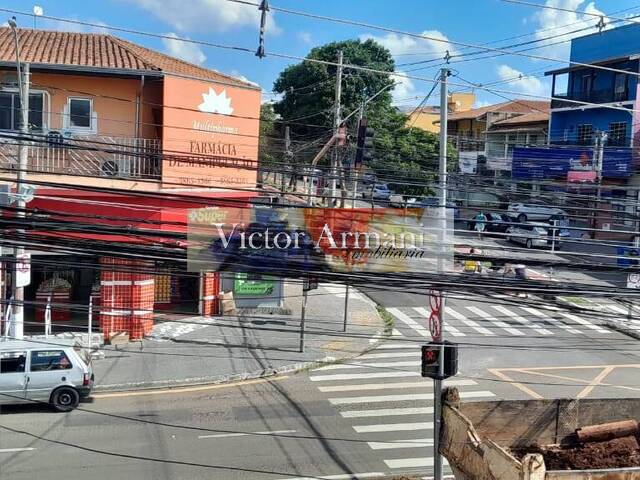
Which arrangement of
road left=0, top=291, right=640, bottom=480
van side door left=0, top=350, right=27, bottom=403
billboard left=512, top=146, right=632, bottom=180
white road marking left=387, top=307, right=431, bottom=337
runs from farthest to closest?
billboard left=512, top=146, right=632, bottom=180 < white road marking left=387, top=307, right=431, bottom=337 < van side door left=0, top=350, right=27, bottom=403 < road left=0, top=291, right=640, bottom=480

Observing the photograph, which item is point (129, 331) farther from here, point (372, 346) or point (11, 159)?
point (372, 346)

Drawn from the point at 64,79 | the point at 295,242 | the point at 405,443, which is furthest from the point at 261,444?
the point at 64,79

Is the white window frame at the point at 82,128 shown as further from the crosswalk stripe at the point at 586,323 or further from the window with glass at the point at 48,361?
the crosswalk stripe at the point at 586,323

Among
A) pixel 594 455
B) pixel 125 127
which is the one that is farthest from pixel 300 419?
pixel 125 127

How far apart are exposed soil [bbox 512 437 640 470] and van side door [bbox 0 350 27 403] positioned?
29.8 ft

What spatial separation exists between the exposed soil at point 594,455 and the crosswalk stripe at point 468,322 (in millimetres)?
Result: 11043

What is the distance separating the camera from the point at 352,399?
519 inches

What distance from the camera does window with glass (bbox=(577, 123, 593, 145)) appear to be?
122 feet

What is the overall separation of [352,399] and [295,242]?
12.7 feet

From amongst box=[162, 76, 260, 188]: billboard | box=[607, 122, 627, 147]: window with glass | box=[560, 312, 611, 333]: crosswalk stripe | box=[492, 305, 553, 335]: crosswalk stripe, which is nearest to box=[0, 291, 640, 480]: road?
box=[492, 305, 553, 335]: crosswalk stripe

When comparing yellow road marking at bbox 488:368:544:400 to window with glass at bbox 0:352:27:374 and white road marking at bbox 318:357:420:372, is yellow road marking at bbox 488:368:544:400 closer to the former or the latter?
white road marking at bbox 318:357:420:372

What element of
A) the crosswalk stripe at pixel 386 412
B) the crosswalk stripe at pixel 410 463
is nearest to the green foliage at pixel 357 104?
the crosswalk stripe at pixel 386 412

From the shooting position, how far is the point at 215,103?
16.6m

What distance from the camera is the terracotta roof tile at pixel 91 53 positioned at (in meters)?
16.4
